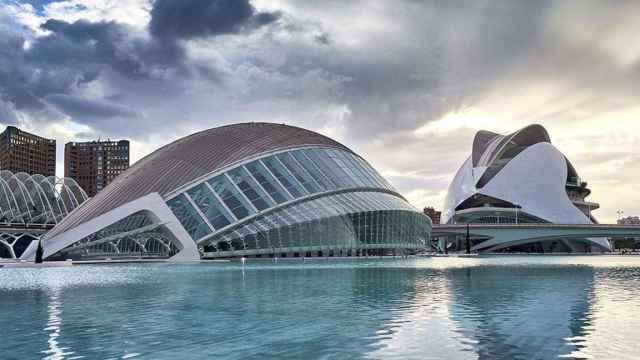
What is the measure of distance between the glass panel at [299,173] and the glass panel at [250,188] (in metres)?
4.25

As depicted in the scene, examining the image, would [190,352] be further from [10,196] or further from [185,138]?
[10,196]

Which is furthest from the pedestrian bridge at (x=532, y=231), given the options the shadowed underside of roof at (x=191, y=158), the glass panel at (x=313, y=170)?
the glass panel at (x=313, y=170)

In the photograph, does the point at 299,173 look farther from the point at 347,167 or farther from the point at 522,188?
the point at 522,188

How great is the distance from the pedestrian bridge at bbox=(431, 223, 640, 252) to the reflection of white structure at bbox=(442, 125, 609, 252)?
1728cm

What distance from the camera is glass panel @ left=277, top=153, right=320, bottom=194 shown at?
5825 cm

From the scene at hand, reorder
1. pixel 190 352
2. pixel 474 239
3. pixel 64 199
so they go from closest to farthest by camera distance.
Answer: pixel 190 352, pixel 64 199, pixel 474 239

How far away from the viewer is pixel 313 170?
6084 centimetres

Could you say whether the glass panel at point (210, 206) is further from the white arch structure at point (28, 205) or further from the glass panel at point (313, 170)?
the white arch structure at point (28, 205)

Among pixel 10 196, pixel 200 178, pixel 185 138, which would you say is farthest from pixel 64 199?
pixel 200 178

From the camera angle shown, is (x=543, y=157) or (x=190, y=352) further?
(x=543, y=157)

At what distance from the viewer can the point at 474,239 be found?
12138cm

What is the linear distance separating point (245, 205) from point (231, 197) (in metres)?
1.49

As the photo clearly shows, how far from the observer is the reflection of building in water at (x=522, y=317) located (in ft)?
41.0

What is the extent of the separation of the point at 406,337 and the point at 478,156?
130 meters
